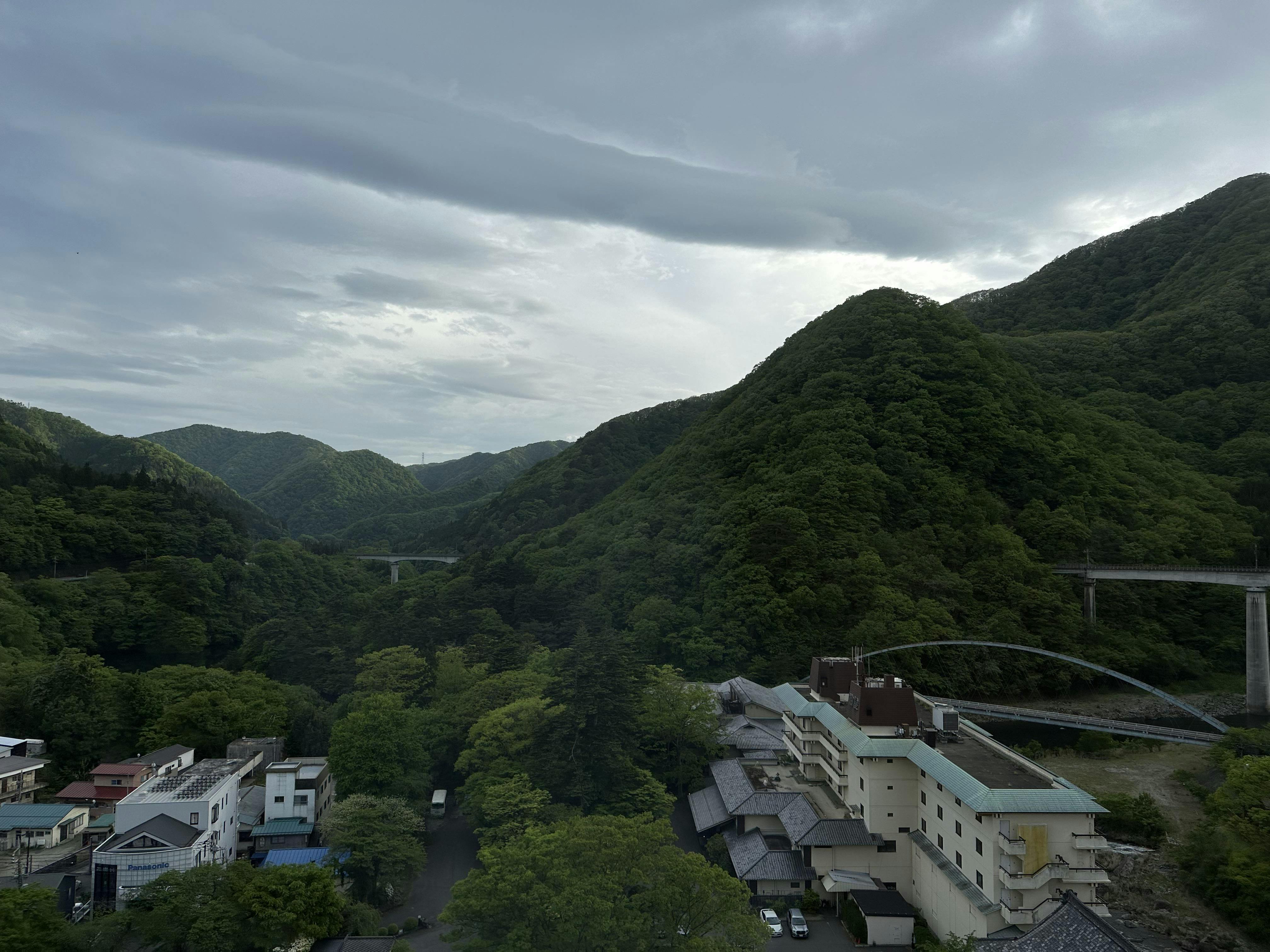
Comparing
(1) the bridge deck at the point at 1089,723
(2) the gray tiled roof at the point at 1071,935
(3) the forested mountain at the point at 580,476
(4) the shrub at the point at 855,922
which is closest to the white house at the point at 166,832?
(4) the shrub at the point at 855,922

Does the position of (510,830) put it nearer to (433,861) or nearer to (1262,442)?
(433,861)

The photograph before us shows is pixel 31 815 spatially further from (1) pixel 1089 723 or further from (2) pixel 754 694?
(1) pixel 1089 723

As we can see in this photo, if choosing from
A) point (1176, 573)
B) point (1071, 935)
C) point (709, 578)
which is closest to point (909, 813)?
point (1071, 935)

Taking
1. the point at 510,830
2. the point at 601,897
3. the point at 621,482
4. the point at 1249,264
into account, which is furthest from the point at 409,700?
the point at 1249,264

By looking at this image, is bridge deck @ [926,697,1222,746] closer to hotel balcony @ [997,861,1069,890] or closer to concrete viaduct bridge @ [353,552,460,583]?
hotel balcony @ [997,861,1069,890]

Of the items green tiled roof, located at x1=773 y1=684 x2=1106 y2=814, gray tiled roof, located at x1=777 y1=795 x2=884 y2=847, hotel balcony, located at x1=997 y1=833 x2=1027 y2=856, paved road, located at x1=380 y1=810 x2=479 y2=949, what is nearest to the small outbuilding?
gray tiled roof, located at x1=777 y1=795 x2=884 y2=847
